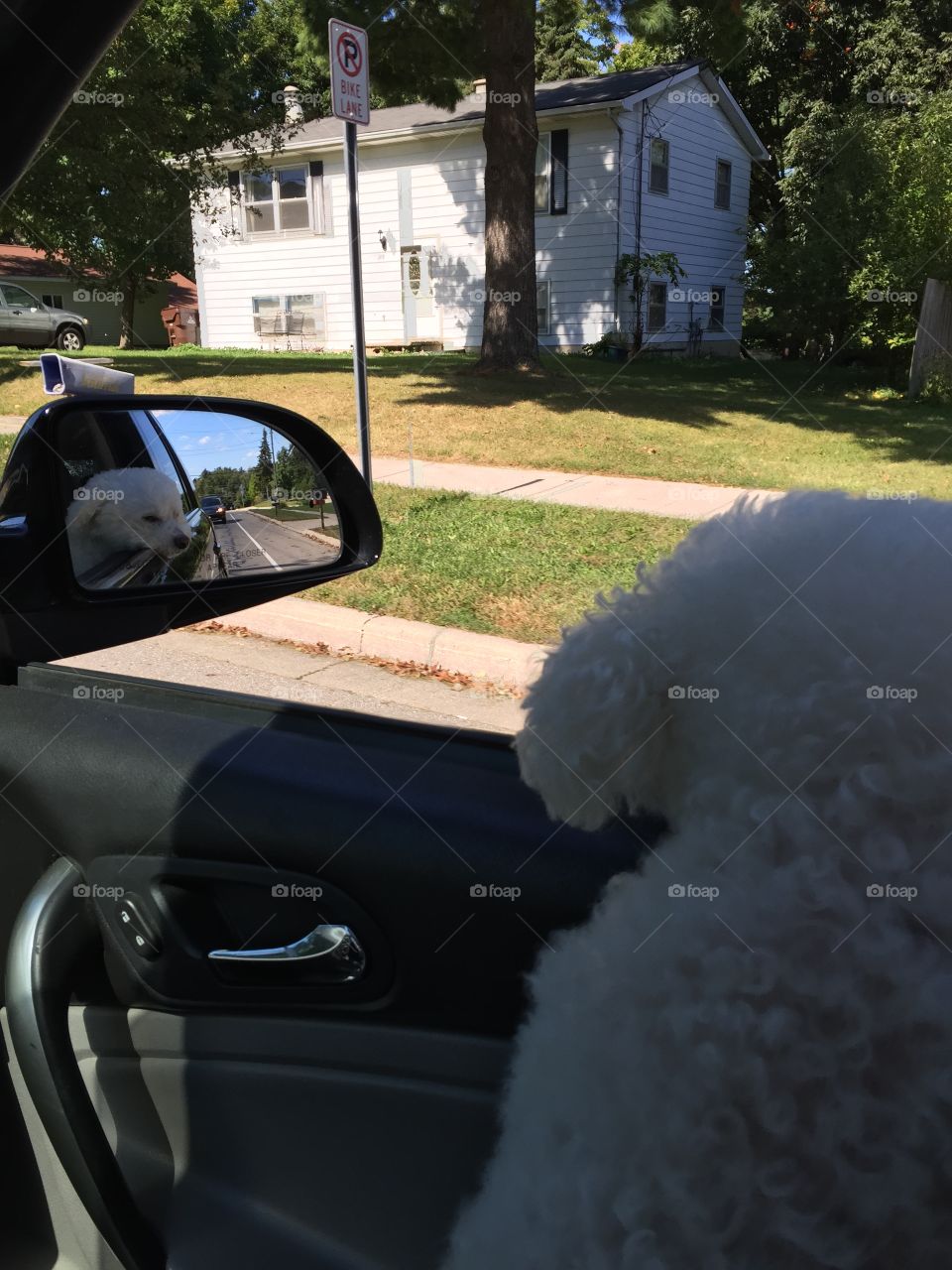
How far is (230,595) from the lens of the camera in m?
1.87

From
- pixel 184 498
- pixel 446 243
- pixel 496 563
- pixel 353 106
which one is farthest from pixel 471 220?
pixel 184 498

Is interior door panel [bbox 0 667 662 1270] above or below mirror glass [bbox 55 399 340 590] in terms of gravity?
below

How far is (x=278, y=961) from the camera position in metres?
1.49

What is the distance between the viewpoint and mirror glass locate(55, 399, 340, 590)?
1.69 metres

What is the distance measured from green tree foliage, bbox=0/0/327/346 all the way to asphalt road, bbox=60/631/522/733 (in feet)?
11.0

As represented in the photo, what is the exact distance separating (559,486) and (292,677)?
4067 mm

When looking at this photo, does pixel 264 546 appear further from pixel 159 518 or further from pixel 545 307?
pixel 545 307

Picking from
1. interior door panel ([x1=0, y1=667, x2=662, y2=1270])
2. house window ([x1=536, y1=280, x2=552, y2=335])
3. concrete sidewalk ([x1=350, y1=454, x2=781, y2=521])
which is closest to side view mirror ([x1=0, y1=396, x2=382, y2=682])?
interior door panel ([x1=0, y1=667, x2=662, y2=1270])

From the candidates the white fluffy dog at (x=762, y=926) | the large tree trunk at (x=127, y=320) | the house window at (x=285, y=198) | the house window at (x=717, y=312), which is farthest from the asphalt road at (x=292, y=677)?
the large tree trunk at (x=127, y=320)

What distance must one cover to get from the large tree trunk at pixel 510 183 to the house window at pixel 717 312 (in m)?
13.2

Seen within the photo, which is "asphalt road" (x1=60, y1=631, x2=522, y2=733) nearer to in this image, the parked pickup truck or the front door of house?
the front door of house

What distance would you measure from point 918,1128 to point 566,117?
23.8 m

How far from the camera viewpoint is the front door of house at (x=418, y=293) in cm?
2370

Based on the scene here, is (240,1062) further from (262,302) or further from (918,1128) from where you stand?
(262,302)
